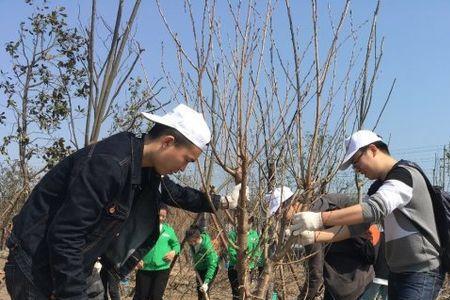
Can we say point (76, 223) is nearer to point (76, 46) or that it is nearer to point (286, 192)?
point (286, 192)

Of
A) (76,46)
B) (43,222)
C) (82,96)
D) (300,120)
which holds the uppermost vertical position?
(76,46)

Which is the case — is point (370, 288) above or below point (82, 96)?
below

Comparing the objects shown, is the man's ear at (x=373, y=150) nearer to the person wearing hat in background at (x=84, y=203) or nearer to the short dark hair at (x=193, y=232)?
the person wearing hat in background at (x=84, y=203)

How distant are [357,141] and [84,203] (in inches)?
62.1

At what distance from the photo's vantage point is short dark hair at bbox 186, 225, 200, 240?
23.8 feet

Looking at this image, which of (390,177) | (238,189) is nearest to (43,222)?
(238,189)

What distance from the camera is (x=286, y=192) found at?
13.0 ft

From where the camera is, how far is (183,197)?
10.7 ft

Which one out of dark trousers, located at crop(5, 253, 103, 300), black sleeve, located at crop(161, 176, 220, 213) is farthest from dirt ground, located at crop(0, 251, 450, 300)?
dark trousers, located at crop(5, 253, 103, 300)

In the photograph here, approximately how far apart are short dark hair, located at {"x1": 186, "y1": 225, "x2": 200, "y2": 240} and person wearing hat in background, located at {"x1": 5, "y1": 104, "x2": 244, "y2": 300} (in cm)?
446

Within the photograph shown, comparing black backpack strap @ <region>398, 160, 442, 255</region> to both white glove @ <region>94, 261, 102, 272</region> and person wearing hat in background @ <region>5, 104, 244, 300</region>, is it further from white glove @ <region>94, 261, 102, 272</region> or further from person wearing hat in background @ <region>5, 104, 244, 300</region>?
white glove @ <region>94, 261, 102, 272</region>

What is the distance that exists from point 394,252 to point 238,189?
0.90 m

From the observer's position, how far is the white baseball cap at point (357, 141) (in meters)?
3.26

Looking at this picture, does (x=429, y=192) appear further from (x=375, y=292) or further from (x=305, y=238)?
(x=375, y=292)
